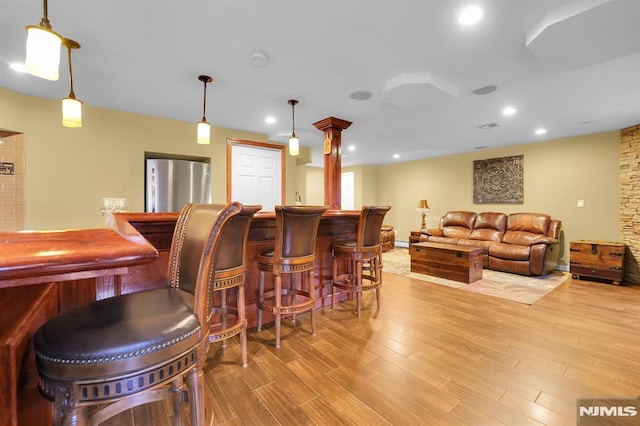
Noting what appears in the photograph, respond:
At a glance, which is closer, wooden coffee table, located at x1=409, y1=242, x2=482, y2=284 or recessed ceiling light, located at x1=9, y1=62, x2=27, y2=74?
recessed ceiling light, located at x1=9, y1=62, x2=27, y2=74

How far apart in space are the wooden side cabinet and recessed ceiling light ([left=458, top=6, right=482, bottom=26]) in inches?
166

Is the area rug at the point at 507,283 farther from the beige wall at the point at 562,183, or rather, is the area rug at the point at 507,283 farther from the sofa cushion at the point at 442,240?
the beige wall at the point at 562,183

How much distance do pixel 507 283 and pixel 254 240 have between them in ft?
12.2

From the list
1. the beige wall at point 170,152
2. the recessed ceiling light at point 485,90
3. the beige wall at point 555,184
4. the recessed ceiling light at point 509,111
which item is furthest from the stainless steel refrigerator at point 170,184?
the beige wall at point 555,184

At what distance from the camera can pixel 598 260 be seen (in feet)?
13.7

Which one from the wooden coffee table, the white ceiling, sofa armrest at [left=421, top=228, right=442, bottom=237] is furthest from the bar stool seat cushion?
sofa armrest at [left=421, top=228, right=442, bottom=237]

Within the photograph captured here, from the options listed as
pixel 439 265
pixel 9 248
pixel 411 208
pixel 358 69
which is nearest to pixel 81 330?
pixel 9 248

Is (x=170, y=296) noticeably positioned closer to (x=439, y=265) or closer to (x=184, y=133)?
(x=184, y=133)

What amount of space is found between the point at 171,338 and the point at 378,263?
2676 millimetres

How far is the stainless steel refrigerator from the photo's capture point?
3926 millimetres

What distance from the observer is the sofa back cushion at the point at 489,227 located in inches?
214

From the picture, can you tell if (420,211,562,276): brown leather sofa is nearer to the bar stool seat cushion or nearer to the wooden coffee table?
the wooden coffee table

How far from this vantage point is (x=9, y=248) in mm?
593

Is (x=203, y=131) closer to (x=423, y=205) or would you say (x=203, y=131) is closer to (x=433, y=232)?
(x=433, y=232)
